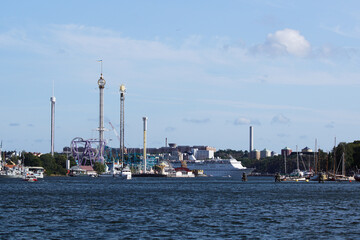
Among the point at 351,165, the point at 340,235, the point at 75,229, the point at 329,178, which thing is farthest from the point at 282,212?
the point at 351,165

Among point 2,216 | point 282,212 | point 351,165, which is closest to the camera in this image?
point 2,216

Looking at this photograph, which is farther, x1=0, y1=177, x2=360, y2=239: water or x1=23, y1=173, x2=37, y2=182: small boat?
x1=23, y1=173, x2=37, y2=182: small boat

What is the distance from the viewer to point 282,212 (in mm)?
57062

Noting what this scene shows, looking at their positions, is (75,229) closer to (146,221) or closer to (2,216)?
(146,221)

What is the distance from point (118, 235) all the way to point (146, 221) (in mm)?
8730

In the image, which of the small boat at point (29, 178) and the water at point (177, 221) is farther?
the small boat at point (29, 178)

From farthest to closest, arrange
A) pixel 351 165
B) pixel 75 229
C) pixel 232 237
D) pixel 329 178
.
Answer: pixel 351 165 → pixel 329 178 → pixel 75 229 → pixel 232 237

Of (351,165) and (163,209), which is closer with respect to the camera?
(163,209)

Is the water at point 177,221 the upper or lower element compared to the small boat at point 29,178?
lower

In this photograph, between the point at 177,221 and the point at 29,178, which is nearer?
the point at 177,221

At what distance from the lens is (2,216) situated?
51.7 meters

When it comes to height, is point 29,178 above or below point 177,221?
above

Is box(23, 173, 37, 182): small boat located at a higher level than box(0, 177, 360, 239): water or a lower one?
higher

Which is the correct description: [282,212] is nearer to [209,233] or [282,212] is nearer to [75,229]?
[209,233]
